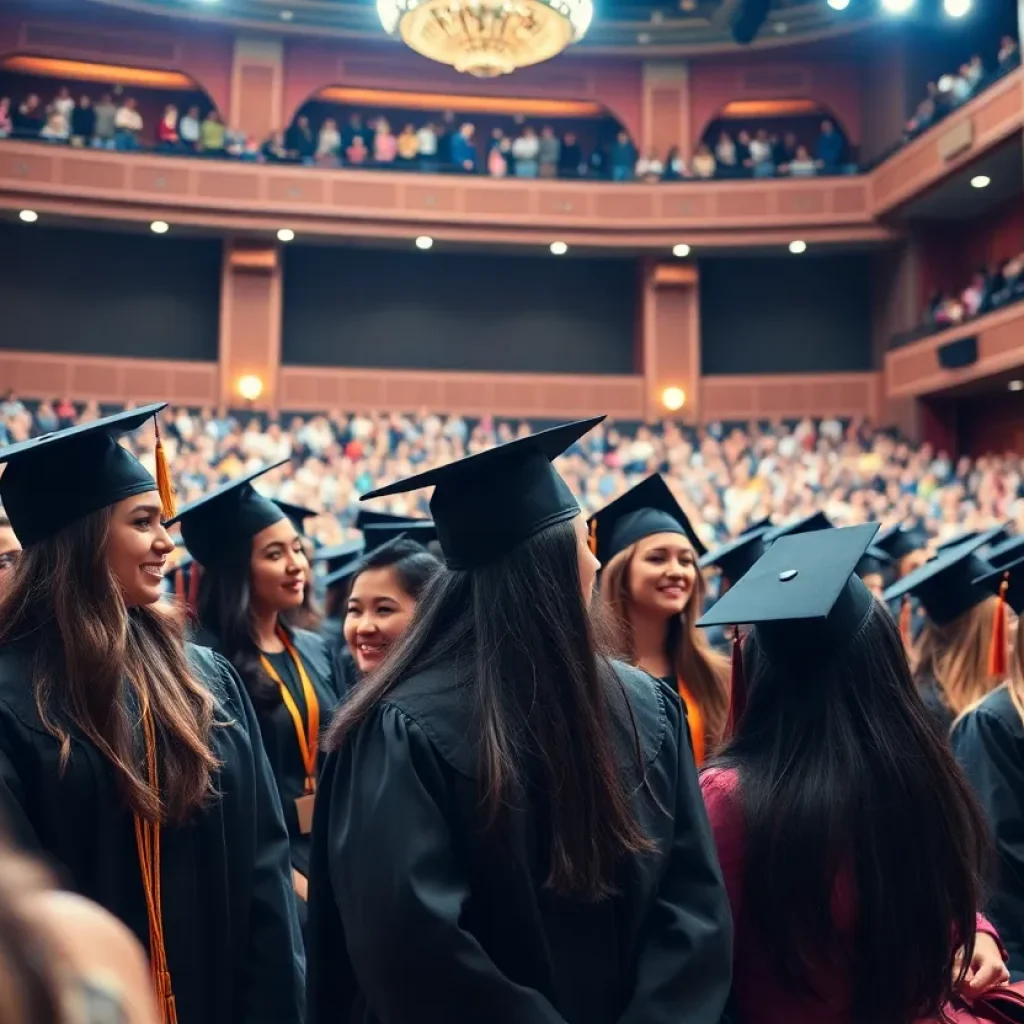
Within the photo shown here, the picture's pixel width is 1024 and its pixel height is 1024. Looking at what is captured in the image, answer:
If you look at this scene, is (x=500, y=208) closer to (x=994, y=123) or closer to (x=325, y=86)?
(x=325, y=86)

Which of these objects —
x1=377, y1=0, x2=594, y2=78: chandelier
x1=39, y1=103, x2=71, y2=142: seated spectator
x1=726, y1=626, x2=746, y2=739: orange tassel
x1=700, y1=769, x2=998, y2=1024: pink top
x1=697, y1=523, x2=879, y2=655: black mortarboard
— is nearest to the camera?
x1=700, y1=769, x2=998, y2=1024: pink top

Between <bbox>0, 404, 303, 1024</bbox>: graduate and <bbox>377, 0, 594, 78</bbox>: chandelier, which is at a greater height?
<bbox>377, 0, 594, 78</bbox>: chandelier

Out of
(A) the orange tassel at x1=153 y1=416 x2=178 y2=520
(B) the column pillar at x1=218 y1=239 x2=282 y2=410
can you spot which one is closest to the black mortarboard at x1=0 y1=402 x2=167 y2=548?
(A) the orange tassel at x1=153 y1=416 x2=178 y2=520

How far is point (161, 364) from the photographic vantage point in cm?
1902

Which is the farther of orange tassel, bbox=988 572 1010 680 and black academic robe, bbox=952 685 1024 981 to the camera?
orange tassel, bbox=988 572 1010 680

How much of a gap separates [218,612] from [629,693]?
214 cm

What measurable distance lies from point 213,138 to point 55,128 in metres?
2.54

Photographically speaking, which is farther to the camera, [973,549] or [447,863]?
A: [973,549]

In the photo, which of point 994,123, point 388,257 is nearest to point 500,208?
point 388,257

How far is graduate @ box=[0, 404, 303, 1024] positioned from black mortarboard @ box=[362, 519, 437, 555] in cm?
210

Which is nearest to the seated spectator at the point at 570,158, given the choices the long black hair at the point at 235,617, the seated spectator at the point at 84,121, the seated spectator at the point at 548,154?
the seated spectator at the point at 548,154

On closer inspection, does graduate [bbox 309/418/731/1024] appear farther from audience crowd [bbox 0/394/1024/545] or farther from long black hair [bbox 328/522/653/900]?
audience crowd [bbox 0/394/1024/545]

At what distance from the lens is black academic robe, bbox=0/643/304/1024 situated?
1.81 m

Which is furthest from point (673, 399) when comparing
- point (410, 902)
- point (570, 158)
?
point (410, 902)
